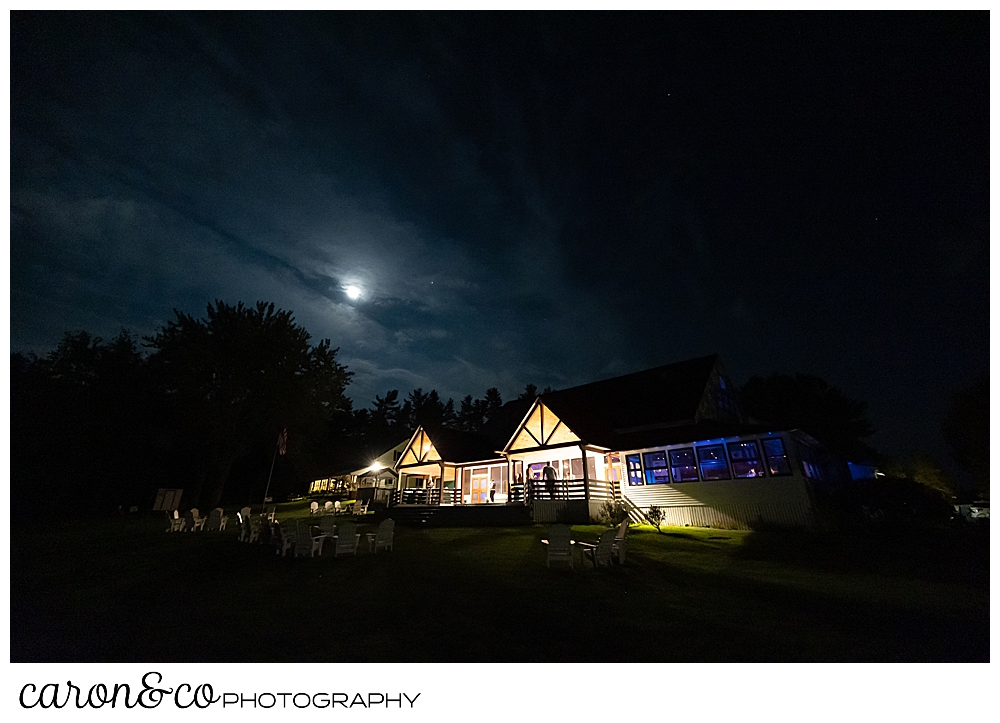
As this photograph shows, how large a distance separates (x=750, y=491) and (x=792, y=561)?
6878mm

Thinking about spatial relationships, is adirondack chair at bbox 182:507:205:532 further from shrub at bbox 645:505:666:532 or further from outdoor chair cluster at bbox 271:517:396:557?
shrub at bbox 645:505:666:532

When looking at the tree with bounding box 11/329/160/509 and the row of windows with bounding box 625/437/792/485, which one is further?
the tree with bounding box 11/329/160/509

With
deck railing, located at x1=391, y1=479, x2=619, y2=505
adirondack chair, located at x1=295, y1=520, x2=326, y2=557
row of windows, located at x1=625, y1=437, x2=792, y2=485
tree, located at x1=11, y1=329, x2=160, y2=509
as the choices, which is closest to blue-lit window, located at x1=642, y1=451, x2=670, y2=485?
row of windows, located at x1=625, y1=437, x2=792, y2=485

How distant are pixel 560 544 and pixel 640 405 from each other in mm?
19016

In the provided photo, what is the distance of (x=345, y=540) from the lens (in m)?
12.5

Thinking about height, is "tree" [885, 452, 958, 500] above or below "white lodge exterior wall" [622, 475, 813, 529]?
above

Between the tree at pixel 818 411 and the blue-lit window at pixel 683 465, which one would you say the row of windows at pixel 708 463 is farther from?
the tree at pixel 818 411

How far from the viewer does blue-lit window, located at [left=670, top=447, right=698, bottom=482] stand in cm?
2049

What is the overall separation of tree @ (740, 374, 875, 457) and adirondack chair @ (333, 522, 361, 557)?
43146 millimetres

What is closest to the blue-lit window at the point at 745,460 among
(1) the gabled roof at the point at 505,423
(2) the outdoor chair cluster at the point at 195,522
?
(1) the gabled roof at the point at 505,423

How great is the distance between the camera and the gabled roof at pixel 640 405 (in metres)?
24.3

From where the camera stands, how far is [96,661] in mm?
5539

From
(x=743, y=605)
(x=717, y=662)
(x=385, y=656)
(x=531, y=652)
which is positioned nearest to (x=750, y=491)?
(x=743, y=605)
